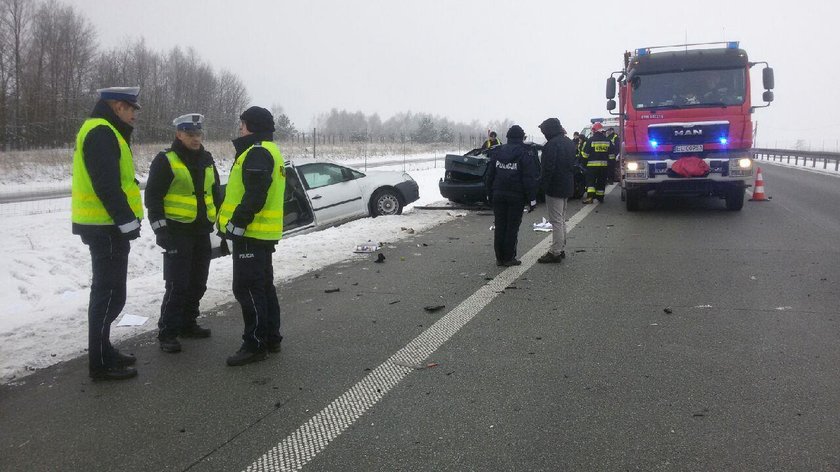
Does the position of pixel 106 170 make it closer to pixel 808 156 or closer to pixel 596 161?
pixel 596 161

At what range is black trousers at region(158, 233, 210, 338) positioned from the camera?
507 centimetres

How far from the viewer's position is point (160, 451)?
334cm

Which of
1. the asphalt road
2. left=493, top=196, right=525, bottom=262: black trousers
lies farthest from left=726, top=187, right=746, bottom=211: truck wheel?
left=493, top=196, right=525, bottom=262: black trousers

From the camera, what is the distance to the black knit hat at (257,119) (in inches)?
186

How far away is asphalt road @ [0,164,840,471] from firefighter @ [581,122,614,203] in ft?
26.5

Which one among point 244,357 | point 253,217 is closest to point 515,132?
point 253,217

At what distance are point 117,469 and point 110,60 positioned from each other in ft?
239

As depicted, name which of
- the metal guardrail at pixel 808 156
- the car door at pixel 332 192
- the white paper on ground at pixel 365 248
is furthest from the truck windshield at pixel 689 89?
the metal guardrail at pixel 808 156

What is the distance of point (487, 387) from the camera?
416 cm

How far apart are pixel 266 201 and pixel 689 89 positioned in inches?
423

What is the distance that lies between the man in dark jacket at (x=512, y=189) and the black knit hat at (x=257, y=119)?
4.22m

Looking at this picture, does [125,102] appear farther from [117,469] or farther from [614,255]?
[614,255]

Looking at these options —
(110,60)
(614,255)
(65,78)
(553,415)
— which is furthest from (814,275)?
(110,60)

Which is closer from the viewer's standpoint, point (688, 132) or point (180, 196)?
point (180, 196)
